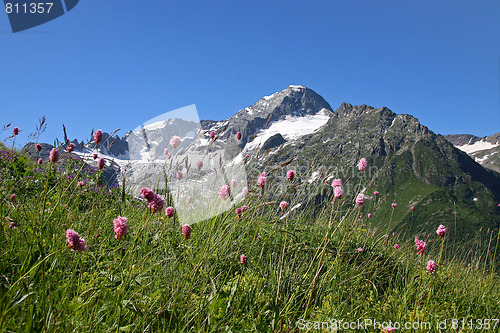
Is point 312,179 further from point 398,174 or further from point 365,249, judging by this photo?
point 398,174

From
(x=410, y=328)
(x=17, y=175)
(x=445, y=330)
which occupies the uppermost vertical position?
(x=17, y=175)

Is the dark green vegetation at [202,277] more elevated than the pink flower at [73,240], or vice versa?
the pink flower at [73,240]

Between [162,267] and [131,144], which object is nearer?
[162,267]

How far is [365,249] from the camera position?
4176 millimetres

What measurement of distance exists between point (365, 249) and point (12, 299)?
3916 mm

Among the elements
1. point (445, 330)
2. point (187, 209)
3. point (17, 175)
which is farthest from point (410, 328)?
point (17, 175)

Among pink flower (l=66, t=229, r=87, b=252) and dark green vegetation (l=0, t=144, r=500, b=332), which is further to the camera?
dark green vegetation (l=0, t=144, r=500, b=332)

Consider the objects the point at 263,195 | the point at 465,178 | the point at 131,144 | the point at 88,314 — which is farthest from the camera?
the point at 465,178

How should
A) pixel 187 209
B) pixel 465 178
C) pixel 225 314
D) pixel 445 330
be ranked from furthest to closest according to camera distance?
pixel 465 178 < pixel 187 209 < pixel 445 330 < pixel 225 314

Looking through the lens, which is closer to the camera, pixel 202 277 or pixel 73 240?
pixel 73 240

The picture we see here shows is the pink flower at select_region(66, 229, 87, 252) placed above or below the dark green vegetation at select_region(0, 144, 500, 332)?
above

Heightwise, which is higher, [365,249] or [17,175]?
[17,175]

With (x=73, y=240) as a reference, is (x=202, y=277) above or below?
below

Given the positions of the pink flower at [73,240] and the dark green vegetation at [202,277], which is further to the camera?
the dark green vegetation at [202,277]
